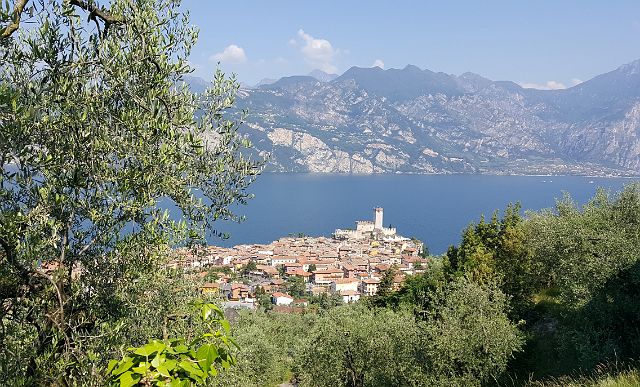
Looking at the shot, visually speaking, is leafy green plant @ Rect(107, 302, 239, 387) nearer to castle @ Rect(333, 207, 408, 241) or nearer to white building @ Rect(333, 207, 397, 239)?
castle @ Rect(333, 207, 408, 241)

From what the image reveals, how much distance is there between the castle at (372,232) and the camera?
178 meters

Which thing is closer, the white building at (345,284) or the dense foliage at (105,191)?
the dense foliage at (105,191)

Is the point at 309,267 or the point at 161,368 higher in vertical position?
the point at 161,368

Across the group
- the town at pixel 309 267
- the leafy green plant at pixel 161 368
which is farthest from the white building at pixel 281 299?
the leafy green plant at pixel 161 368

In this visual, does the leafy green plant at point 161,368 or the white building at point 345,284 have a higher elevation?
the leafy green plant at point 161,368

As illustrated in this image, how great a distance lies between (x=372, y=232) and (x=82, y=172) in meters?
185

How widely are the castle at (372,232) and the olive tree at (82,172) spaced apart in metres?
170

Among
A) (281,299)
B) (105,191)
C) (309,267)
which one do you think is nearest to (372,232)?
(309,267)

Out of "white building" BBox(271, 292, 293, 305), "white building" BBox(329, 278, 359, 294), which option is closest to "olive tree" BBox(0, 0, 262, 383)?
"white building" BBox(271, 292, 293, 305)

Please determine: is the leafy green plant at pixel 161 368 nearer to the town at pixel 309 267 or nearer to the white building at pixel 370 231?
the town at pixel 309 267

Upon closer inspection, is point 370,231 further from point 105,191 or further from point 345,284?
point 105,191

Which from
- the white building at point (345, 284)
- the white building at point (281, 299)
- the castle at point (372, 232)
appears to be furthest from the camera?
the castle at point (372, 232)

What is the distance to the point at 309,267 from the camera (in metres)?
133

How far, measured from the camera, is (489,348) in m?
19.1
